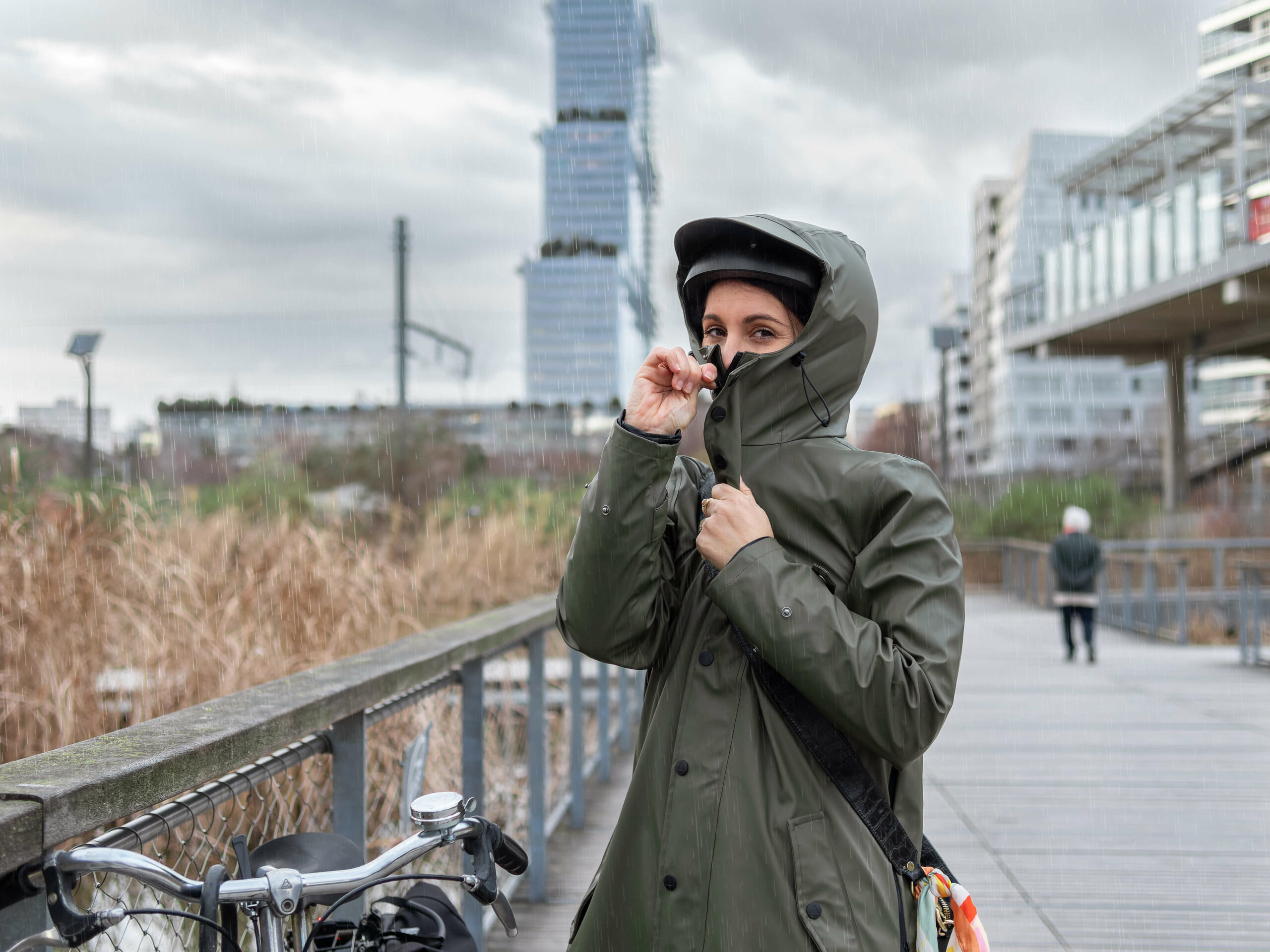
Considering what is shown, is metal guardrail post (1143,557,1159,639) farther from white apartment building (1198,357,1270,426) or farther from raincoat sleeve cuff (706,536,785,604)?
white apartment building (1198,357,1270,426)

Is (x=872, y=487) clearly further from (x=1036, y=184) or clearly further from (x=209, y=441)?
(x=1036, y=184)

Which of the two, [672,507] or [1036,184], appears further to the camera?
[1036,184]

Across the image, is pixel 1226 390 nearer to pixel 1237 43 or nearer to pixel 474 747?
pixel 1237 43

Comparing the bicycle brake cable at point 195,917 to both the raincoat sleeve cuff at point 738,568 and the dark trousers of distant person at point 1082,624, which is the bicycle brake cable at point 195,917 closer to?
the raincoat sleeve cuff at point 738,568

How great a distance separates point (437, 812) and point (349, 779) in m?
1.19

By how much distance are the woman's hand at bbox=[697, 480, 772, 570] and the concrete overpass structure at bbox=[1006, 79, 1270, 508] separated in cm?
2003

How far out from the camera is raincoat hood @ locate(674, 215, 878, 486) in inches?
61.9

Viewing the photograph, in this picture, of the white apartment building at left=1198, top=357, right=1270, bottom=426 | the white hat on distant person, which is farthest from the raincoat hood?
the white apartment building at left=1198, top=357, right=1270, bottom=426

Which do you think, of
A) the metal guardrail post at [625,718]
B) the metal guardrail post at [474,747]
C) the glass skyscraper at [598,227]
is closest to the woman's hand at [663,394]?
the metal guardrail post at [474,747]

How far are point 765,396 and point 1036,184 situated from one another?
85972 mm

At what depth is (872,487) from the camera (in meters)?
1.51

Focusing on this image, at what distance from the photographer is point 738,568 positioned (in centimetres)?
147

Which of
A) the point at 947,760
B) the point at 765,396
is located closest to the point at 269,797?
the point at 765,396

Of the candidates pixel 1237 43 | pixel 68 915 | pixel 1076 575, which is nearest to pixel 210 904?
pixel 68 915
